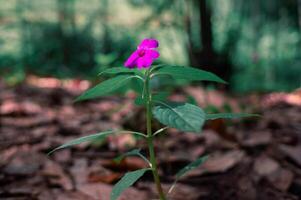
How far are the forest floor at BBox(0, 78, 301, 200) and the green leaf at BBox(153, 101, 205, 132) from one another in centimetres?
51

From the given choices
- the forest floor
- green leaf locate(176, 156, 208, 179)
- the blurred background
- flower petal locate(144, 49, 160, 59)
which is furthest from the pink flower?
the blurred background

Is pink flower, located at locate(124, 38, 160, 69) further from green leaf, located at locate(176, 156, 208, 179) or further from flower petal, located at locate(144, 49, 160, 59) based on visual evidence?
green leaf, located at locate(176, 156, 208, 179)

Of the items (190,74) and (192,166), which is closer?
(190,74)

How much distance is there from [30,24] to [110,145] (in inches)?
223

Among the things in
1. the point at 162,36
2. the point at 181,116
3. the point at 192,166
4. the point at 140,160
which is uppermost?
the point at 181,116

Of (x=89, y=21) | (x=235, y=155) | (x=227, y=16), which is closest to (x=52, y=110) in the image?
(x=235, y=155)

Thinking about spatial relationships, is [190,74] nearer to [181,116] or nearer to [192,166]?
[181,116]

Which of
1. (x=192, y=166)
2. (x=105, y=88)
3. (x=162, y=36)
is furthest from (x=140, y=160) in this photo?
(x=162, y=36)

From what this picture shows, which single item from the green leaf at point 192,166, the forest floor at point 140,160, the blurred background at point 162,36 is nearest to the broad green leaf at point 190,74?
the green leaf at point 192,166

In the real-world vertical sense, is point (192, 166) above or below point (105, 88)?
below

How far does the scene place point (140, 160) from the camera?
1.56m

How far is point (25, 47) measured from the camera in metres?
6.82

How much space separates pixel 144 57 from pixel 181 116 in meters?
0.16

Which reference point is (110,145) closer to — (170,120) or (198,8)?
(170,120)
